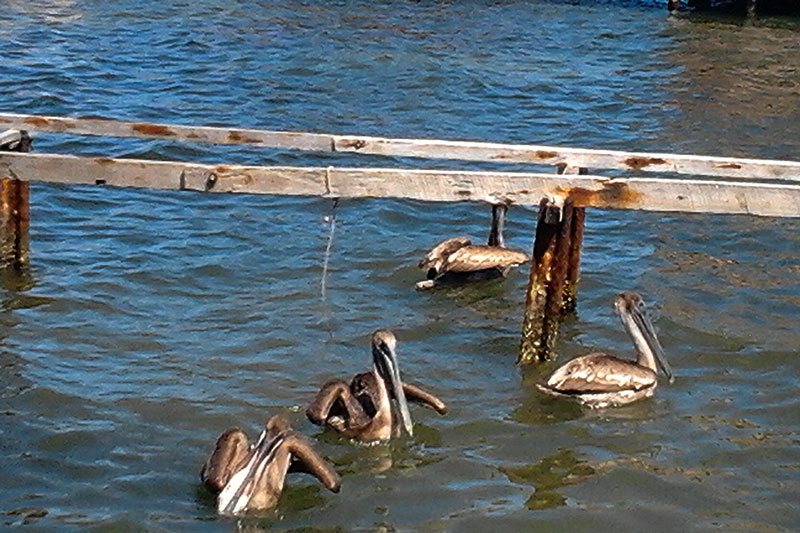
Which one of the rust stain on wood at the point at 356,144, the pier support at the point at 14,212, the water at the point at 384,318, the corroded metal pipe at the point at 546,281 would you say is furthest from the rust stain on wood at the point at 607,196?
the pier support at the point at 14,212

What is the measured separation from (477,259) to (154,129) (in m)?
2.65

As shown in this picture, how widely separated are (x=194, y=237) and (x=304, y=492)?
5.30 meters

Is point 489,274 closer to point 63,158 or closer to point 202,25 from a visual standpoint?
point 63,158

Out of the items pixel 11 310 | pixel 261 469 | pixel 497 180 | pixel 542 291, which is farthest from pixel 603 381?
pixel 11 310

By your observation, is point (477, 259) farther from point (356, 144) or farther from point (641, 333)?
point (641, 333)

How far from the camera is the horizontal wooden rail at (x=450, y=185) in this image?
8.16 m

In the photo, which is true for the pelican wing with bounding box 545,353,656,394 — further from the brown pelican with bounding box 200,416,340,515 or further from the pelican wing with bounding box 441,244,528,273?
the pelican wing with bounding box 441,244,528,273

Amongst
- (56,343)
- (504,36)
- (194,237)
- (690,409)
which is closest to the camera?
(690,409)

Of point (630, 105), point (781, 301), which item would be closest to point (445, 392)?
point (781, 301)

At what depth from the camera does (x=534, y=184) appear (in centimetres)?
838

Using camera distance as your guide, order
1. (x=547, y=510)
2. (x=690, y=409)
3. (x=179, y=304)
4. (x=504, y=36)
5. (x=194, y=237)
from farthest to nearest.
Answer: (x=504, y=36), (x=194, y=237), (x=179, y=304), (x=690, y=409), (x=547, y=510)

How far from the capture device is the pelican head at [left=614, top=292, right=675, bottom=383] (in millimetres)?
8898

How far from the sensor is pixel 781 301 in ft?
35.3

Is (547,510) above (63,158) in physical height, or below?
below
